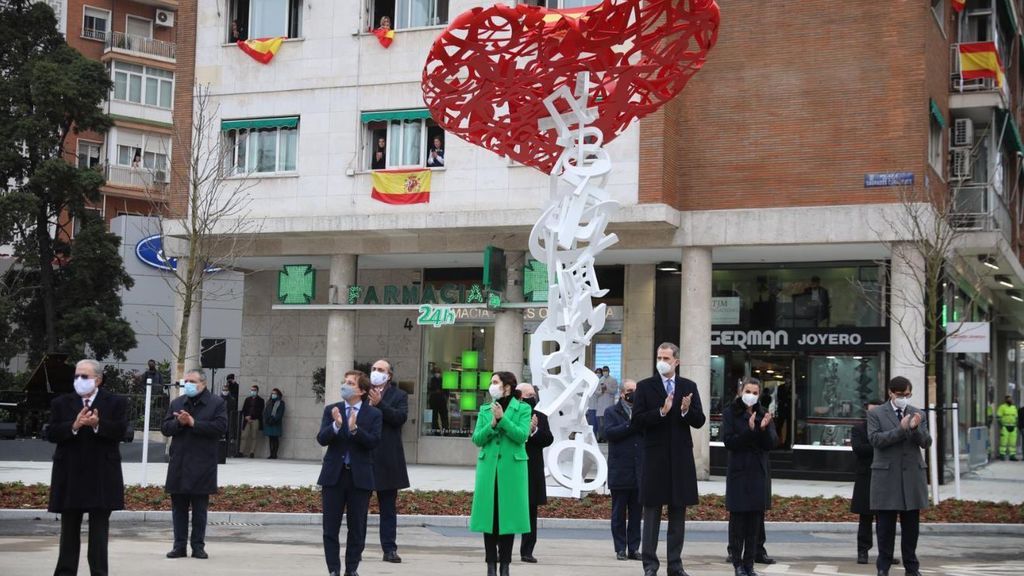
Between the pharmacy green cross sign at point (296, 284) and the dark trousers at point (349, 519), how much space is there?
21.0 m

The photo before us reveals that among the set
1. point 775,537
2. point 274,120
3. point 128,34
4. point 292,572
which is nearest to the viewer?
point 292,572

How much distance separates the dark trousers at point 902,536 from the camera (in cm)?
1209

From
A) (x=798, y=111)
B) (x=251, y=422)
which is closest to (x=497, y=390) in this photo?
(x=798, y=111)

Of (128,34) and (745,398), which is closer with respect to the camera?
(745,398)

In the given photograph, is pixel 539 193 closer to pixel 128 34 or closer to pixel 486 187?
pixel 486 187

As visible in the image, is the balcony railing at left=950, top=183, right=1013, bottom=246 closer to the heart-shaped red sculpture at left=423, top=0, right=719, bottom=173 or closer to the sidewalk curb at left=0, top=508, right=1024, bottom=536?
the heart-shaped red sculpture at left=423, top=0, right=719, bottom=173

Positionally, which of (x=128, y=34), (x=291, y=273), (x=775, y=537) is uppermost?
(x=128, y=34)

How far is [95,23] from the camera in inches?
2258

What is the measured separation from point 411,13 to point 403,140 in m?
2.97

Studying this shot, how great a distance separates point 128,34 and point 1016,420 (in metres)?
39.1

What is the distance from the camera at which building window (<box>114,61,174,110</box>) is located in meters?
56.6

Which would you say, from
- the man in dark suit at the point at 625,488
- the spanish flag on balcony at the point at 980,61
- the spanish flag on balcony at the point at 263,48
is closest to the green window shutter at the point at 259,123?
the spanish flag on balcony at the point at 263,48

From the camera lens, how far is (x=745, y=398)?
1243cm

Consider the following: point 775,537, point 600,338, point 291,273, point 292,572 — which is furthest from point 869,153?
point 292,572
